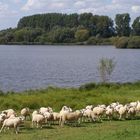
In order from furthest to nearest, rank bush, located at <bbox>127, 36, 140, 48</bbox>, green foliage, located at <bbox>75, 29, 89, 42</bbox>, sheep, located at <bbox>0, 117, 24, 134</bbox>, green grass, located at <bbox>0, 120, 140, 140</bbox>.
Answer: green foliage, located at <bbox>75, 29, 89, 42</bbox> < bush, located at <bbox>127, 36, 140, 48</bbox> < sheep, located at <bbox>0, 117, 24, 134</bbox> < green grass, located at <bbox>0, 120, 140, 140</bbox>

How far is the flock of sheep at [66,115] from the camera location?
21300 mm

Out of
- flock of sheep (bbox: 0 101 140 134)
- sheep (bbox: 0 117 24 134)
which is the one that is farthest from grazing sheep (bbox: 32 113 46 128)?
sheep (bbox: 0 117 24 134)

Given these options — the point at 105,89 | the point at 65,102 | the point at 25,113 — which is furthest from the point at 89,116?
the point at 105,89

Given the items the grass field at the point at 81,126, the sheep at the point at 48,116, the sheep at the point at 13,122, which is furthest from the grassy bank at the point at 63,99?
the sheep at the point at 13,122

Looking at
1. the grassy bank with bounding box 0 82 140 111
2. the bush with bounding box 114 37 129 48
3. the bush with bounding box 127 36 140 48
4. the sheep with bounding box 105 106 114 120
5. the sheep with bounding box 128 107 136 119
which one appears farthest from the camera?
the bush with bounding box 127 36 140 48

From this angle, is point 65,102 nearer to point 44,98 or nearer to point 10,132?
point 44,98

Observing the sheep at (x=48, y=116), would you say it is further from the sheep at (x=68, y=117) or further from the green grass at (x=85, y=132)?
the green grass at (x=85, y=132)

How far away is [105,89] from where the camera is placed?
41.2m

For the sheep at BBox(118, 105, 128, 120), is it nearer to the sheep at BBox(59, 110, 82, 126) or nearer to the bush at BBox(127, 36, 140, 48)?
the sheep at BBox(59, 110, 82, 126)

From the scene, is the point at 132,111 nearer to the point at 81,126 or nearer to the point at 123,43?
the point at 81,126

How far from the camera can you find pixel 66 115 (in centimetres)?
2303

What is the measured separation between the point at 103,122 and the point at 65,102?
27.0 feet

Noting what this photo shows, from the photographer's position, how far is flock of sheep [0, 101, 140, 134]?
2130 centimetres

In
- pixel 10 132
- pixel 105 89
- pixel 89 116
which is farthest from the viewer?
pixel 105 89
